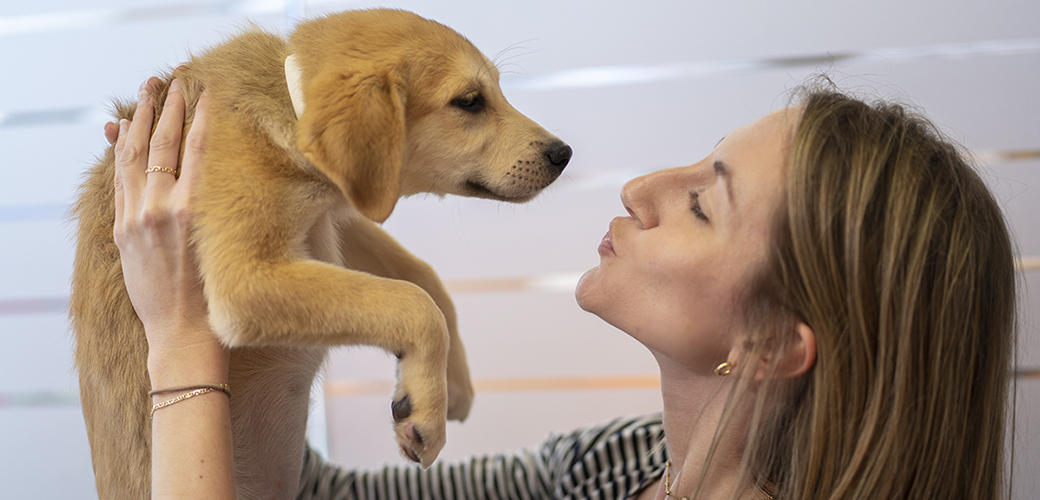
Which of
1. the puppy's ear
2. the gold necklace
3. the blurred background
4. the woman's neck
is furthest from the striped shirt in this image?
the blurred background

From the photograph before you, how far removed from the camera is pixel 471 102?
4.11 feet

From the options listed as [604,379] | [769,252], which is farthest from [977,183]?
[604,379]

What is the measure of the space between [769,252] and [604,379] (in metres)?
1.55

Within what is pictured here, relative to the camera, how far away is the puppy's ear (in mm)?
976

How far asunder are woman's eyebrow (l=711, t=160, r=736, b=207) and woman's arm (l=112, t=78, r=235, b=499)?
84 cm

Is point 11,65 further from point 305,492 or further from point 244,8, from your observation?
point 305,492

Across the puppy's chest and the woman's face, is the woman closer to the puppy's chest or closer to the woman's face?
the woman's face

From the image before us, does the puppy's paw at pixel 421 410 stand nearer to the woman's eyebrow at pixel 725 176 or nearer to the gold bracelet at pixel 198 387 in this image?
the gold bracelet at pixel 198 387

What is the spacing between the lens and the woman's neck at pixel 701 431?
1.05 m

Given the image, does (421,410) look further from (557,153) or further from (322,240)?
(557,153)

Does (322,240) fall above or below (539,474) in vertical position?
above

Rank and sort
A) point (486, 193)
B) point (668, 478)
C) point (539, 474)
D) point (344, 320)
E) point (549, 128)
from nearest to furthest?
point (344, 320)
point (668, 478)
point (486, 193)
point (539, 474)
point (549, 128)

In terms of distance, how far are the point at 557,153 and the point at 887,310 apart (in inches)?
25.5

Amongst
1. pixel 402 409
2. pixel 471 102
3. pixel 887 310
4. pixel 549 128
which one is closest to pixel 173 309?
pixel 402 409
